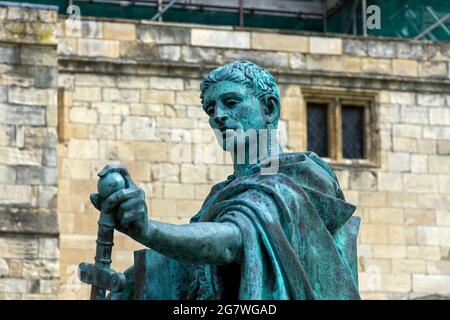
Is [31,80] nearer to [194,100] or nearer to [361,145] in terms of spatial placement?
[194,100]

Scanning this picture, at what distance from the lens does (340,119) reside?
2194 centimetres

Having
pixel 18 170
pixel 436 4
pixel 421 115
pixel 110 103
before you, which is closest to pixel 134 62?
pixel 110 103

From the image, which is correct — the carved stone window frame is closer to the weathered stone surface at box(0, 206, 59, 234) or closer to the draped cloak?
the weathered stone surface at box(0, 206, 59, 234)

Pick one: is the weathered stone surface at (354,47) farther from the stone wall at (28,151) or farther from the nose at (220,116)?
the nose at (220,116)

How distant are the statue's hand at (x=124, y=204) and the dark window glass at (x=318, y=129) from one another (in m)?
16.9

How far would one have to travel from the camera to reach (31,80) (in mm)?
20234

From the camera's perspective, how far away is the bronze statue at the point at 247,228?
5062 mm

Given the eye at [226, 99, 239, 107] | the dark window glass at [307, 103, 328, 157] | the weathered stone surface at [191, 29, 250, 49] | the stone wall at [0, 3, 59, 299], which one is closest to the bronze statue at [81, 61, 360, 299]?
the eye at [226, 99, 239, 107]

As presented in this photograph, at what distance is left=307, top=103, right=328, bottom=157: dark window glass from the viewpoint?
21.9 m

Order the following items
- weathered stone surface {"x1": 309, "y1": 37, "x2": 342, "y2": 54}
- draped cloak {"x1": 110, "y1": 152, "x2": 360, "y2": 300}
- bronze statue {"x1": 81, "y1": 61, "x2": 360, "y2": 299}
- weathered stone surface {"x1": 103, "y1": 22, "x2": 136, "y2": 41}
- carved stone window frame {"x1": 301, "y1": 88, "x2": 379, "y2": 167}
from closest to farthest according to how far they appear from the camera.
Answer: bronze statue {"x1": 81, "y1": 61, "x2": 360, "y2": 299}, draped cloak {"x1": 110, "y1": 152, "x2": 360, "y2": 300}, weathered stone surface {"x1": 103, "y1": 22, "x2": 136, "y2": 41}, carved stone window frame {"x1": 301, "y1": 88, "x2": 379, "y2": 167}, weathered stone surface {"x1": 309, "y1": 37, "x2": 342, "y2": 54}

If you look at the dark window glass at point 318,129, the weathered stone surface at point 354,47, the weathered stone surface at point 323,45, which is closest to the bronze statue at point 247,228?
the dark window glass at point 318,129

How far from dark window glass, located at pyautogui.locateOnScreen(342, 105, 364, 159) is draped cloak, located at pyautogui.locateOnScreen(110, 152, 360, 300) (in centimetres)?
1621

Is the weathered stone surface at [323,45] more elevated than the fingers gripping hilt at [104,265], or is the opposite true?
the weathered stone surface at [323,45]

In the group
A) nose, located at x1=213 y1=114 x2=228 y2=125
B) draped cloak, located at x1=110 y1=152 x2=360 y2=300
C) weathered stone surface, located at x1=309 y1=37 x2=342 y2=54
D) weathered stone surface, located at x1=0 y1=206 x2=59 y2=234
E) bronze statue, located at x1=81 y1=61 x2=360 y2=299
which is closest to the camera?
bronze statue, located at x1=81 y1=61 x2=360 y2=299
